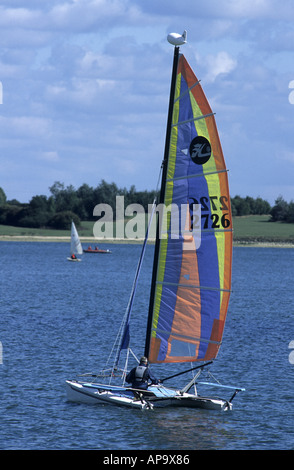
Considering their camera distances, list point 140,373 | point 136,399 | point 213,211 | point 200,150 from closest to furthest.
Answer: point 200,150
point 213,211
point 140,373
point 136,399

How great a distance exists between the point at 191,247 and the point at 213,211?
1495 mm

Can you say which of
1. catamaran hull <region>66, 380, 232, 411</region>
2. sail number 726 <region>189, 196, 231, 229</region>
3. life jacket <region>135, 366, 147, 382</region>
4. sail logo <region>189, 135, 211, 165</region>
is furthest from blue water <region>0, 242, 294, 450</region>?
sail logo <region>189, 135, 211, 165</region>

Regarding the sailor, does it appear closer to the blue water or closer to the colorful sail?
the colorful sail

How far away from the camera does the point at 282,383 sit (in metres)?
34.0

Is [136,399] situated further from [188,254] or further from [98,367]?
[98,367]

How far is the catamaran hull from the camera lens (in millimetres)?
27359

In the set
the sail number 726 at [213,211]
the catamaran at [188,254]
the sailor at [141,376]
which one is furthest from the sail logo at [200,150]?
the sailor at [141,376]

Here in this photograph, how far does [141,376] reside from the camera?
27156 millimetres

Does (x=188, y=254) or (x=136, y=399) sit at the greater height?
(x=188, y=254)

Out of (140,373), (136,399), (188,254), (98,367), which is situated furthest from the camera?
(98,367)

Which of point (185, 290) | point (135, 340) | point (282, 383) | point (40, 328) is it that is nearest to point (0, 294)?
point (40, 328)

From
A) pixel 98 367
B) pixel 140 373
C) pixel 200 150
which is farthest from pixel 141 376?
pixel 98 367

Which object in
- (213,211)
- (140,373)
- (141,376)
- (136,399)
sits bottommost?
(136,399)
